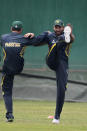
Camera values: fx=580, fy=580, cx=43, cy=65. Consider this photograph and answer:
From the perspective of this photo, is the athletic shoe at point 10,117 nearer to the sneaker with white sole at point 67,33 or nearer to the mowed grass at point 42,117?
the mowed grass at point 42,117

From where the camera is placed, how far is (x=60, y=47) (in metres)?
9.92

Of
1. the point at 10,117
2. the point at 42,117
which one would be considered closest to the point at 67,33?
the point at 10,117

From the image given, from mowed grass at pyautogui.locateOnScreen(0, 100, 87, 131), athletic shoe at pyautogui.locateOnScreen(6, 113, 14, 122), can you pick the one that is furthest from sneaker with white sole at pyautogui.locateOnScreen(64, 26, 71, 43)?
athletic shoe at pyautogui.locateOnScreen(6, 113, 14, 122)

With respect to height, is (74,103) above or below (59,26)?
below

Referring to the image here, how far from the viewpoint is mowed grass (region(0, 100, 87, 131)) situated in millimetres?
9164

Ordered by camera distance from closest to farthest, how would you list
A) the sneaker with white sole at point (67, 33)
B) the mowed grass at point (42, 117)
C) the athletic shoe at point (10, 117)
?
1. the mowed grass at point (42, 117)
2. the sneaker with white sole at point (67, 33)
3. the athletic shoe at point (10, 117)

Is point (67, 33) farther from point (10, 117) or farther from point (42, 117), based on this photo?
point (42, 117)

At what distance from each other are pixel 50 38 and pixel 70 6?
6754 millimetres

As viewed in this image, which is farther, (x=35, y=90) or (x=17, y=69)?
(x=35, y=90)

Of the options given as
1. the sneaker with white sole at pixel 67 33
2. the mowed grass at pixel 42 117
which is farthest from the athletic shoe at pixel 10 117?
the sneaker with white sole at pixel 67 33

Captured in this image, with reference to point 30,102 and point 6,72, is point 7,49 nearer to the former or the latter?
point 6,72

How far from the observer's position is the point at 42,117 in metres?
11.5

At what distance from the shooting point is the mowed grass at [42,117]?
9.16m

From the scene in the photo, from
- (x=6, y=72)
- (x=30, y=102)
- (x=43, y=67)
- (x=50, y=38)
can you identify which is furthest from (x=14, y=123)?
(x=43, y=67)
